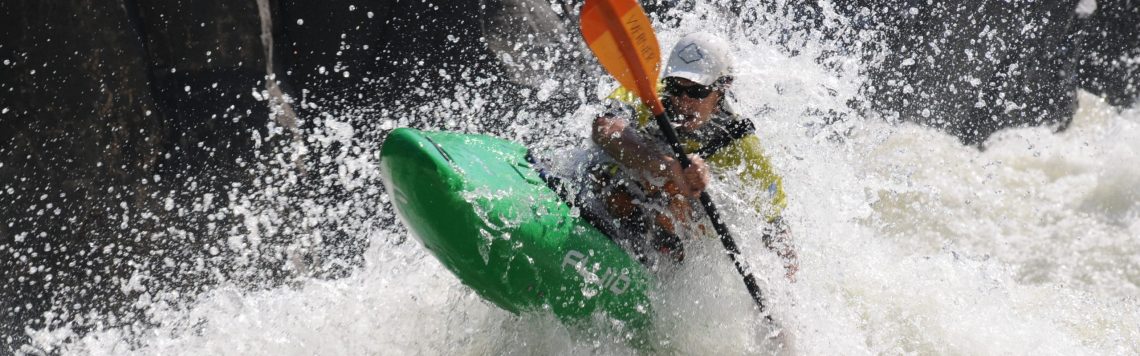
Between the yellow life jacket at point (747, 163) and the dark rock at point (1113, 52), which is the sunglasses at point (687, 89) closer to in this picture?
the yellow life jacket at point (747, 163)

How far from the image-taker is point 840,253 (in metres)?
3.77

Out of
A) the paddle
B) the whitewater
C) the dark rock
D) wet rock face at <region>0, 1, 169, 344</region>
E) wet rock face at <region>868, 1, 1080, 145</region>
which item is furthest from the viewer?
the dark rock

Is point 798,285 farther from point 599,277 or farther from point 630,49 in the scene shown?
point 630,49

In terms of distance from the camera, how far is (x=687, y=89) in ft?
9.87

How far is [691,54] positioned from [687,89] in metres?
0.11

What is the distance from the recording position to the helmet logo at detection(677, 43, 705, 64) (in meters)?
2.99

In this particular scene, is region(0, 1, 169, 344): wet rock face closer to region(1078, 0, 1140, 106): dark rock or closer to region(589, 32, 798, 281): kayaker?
region(589, 32, 798, 281): kayaker

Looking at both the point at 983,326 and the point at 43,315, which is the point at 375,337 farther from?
the point at 983,326

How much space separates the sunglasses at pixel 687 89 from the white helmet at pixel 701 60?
0.06ft

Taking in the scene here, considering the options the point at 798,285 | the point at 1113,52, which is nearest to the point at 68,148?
the point at 798,285

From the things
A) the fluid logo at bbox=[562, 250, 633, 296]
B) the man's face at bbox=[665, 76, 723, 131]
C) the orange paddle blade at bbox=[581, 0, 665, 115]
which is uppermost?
the orange paddle blade at bbox=[581, 0, 665, 115]

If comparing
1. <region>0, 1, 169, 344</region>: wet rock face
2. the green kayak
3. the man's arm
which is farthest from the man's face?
<region>0, 1, 169, 344</region>: wet rock face

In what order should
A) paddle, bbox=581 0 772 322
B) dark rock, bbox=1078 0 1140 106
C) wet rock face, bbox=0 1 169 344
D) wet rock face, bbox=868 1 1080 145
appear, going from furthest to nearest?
dark rock, bbox=1078 0 1140 106 → wet rock face, bbox=868 1 1080 145 → wet rock face, bbox=0 1 169 344 → paddle, bbox=581 0 772 322

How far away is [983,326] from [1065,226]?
2.13 m
